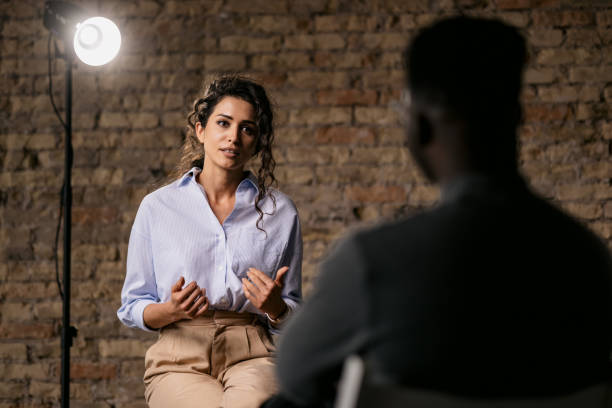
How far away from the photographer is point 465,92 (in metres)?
0.80

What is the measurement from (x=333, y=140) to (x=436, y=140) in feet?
7.31

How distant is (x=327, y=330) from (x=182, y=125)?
2.47 meters

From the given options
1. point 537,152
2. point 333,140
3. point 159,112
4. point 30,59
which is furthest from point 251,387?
point 30,59

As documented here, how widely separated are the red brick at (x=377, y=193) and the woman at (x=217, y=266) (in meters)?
0.95

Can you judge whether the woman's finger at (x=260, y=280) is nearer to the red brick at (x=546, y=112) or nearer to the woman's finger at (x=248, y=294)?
the woman's finger at (x=248, y=294)

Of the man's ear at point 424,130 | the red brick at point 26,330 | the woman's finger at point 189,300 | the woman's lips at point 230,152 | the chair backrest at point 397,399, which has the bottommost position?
the red brick at point 26,330

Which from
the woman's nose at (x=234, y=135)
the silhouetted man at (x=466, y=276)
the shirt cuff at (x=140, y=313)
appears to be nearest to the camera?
the silhouetted man at (x=466, y=276)

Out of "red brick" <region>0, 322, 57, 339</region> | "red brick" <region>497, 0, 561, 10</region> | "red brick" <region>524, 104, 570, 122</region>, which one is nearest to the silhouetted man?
"red brick" <region>524, 104, 570, 122</region>

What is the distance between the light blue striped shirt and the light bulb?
2.52ft

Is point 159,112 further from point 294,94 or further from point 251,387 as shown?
Result: point 251,387

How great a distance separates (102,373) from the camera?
3018 millimetres

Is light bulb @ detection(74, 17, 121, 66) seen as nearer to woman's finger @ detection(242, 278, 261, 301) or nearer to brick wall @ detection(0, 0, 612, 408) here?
brick wall @ detection(0, 0, 612, 408)

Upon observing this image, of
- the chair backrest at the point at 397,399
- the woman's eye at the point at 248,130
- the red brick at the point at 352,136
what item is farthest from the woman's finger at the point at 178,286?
the red brick at the point at 352,136

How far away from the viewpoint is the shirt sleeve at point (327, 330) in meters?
0.75
